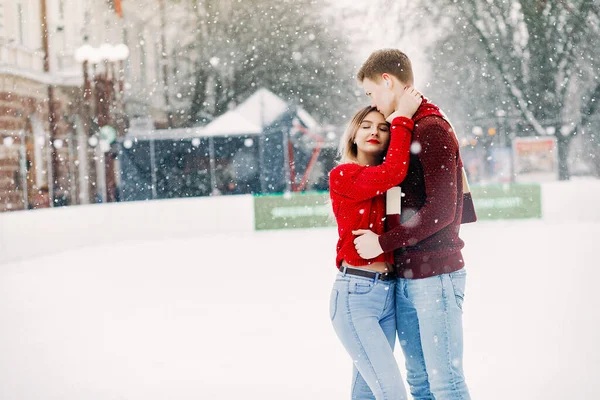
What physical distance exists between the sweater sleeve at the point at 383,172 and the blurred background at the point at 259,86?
10975 mm

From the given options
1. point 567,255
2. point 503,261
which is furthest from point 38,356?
point 567,255

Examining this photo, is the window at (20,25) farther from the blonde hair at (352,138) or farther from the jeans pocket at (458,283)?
the jeans pocket at (458,283)

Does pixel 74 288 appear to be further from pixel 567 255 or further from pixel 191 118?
pixel 191 118

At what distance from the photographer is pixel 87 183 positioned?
14055 mm

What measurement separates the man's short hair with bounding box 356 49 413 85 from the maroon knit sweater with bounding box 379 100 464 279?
0.09 meters

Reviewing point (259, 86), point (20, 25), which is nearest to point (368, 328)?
point (20, 25)

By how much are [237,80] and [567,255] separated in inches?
469

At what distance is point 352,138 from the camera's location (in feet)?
5.74

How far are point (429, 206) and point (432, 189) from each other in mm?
43

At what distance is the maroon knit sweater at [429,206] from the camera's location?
1.58 meters

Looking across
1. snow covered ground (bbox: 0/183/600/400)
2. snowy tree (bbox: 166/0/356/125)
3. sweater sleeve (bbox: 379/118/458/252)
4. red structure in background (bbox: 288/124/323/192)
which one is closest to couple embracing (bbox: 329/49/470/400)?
sweater sleeve (bbox: 379/118/458/252)

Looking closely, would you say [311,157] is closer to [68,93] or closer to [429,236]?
[68,93]

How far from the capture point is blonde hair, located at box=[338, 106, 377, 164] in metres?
1.74

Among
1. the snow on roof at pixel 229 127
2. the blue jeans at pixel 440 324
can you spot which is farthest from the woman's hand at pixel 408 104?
the snow on roof at pixel 229 127
